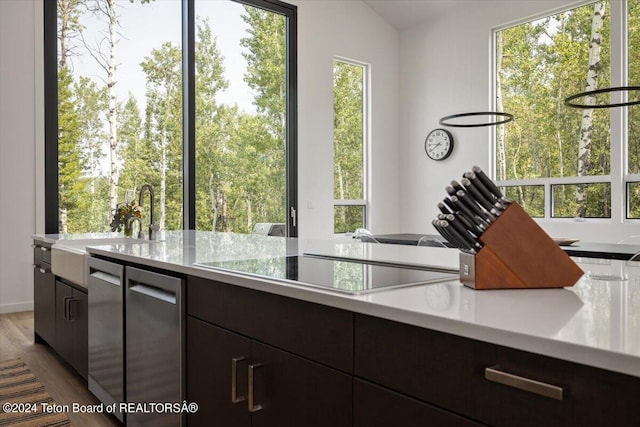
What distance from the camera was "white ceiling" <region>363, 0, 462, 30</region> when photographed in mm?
6699

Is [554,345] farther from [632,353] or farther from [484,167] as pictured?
[484,167]

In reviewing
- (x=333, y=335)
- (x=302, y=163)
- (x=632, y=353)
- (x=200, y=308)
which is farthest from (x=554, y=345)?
(x=302, y=163)

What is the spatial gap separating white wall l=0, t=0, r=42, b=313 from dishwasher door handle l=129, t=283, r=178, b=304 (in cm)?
333

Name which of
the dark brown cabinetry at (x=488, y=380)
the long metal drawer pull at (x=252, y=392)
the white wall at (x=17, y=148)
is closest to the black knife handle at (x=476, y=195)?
the dark brown cabinetry at (x=488, y=380)

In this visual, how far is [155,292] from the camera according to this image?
1854 mm

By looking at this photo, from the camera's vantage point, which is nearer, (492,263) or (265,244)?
(492,263)

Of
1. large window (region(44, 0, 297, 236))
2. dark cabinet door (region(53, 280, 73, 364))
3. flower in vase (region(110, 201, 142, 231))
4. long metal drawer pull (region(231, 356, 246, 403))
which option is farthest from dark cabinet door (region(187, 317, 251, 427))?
large window (region(44, 0, 297, 236))

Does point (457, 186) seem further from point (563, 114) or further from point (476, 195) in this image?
point (563, 114)

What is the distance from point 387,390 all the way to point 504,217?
0.45m

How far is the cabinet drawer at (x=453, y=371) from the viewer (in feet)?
2.44

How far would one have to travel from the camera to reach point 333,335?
1104 mm

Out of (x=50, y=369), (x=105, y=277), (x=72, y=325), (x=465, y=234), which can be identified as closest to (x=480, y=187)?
(x=465, y=234)

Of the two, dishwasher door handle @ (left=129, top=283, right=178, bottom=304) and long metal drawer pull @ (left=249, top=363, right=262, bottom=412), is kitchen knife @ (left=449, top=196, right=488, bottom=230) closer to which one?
long metal drawer pull @ (left=249, top=363, right=262, bottom=412)

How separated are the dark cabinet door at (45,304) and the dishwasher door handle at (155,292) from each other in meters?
1.40
